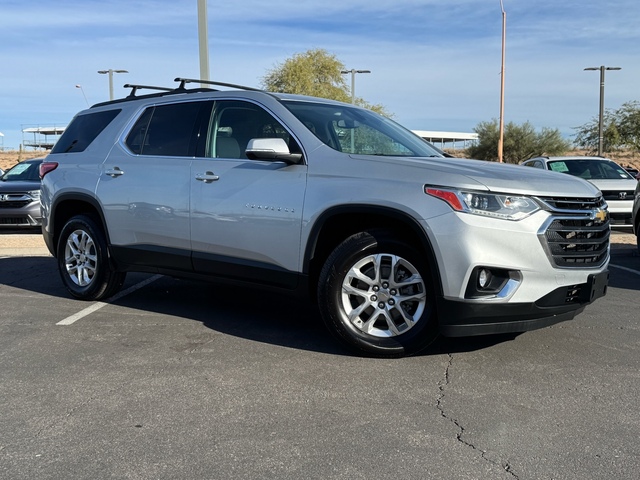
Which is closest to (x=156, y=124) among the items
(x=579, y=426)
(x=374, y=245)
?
(x=374, y=245)

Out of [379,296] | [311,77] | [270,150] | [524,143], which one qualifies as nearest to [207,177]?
[270,150]

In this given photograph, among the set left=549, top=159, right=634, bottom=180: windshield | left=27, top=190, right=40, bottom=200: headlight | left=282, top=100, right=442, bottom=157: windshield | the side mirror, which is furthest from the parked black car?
left=549, top=159, right=634, bottom=180: windshield

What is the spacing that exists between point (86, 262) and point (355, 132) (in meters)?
3.03

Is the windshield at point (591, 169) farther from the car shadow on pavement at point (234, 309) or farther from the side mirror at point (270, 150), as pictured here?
the side mirror at point (270, 150)

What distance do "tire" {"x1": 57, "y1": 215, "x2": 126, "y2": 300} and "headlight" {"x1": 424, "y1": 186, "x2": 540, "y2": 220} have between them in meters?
3.59

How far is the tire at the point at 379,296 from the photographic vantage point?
4332mm

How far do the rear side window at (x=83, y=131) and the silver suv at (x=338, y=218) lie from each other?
74 millimetres

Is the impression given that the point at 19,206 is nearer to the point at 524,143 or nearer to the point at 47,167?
the point at 47,167

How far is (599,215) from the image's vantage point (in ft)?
14.6

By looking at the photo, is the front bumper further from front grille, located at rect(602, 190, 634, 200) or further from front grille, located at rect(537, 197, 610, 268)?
front grille, located at rect(602, 190, 634, 200)

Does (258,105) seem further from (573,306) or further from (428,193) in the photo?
(573,306)

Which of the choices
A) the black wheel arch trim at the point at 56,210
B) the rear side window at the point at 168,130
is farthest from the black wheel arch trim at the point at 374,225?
the black wheel arch trim at the point at 56,210

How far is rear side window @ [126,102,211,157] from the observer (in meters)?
5.56

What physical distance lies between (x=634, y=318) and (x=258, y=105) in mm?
3763
